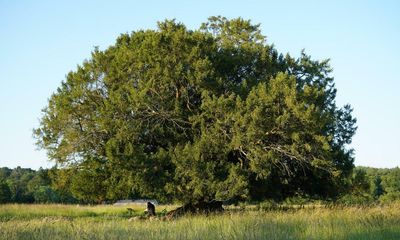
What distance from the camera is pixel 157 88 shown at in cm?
2425

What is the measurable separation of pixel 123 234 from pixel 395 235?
6029 mm

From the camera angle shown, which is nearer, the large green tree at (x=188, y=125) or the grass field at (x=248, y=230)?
the grass field at (x=248, y=230)

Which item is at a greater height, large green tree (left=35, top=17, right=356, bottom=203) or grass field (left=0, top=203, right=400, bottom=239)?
large green tree (left=35, top=17, right=356, bottom=203)

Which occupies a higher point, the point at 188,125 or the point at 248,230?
the point at 188,125

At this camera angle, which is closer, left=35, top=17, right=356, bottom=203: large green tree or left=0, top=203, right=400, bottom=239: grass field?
left=0, top=203, right=400, bottom=239: grass field

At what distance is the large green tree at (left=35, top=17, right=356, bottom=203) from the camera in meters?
22.1

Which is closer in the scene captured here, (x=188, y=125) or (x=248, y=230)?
(x=248, y=230)

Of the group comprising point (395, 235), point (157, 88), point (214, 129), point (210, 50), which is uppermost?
point (210, 50)

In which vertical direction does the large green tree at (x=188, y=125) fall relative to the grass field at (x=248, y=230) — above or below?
above

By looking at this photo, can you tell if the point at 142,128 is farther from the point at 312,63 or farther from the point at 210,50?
the point at 312,63

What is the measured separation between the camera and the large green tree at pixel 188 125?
22.1 metres

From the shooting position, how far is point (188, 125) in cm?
2514

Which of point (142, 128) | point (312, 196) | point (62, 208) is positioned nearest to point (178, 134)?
point (142, 128)

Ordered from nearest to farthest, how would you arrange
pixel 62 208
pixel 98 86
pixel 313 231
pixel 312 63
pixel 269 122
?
pixel 313 231 < pixel 269 122 < pixel 98 86 < pixel 312 63 < pixel 62 208
